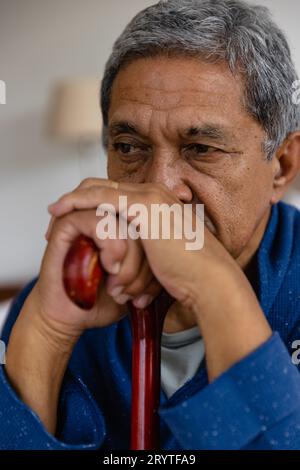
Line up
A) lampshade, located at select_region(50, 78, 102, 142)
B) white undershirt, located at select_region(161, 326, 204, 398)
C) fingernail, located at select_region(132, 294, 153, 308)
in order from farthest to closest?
lampshade, located at select_region(50, 78, 102, 142)
white undershirt, located at select_region(161, 326, 204, 398)
fingernail, located at select_region(132, 294, 153, 308)

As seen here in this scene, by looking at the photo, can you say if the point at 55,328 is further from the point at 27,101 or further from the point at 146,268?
the point at 27,101

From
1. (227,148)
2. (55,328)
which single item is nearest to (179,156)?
(227,148)

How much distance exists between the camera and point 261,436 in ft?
2.26

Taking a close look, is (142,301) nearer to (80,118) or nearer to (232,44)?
A: (232,44)

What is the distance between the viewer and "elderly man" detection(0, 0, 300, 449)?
2.27 feet

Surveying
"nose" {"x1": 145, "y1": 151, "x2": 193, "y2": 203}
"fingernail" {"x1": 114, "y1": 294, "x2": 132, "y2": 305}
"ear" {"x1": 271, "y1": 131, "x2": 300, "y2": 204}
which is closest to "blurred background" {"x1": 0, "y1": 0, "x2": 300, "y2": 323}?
"ear" {"x1": 271, "y1": 131, "x2": 300, "y2": 204}

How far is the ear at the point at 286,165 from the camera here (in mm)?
1090

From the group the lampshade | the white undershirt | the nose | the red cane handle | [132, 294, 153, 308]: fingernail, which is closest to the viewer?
the red cane handle

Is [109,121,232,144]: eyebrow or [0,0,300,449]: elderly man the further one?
[109,121,232,144]: eyebrow

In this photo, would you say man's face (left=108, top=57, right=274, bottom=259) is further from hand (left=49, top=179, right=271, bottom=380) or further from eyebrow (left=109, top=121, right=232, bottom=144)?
hand (left=49, top=179, right=271, bottom=380)

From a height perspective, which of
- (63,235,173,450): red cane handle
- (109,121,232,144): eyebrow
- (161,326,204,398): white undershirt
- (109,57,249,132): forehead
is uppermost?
(109,57,249,132): forehead

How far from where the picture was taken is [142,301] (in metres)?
0.78

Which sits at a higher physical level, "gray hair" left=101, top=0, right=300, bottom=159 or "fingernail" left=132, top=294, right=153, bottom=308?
"gray hair" left=101, top=0, right=300, bottom=159

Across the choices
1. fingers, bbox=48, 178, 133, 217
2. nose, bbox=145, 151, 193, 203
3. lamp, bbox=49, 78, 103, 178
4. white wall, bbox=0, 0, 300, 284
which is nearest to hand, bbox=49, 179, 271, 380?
fingers, bbox=48, 178, 133, 217
